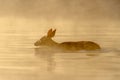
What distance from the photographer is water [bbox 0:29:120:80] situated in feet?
2.46

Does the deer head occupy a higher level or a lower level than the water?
higher

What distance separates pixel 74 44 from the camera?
87 cm

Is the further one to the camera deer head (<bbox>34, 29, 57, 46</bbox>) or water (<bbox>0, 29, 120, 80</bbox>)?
deer head (<bbox>34, 29, 57, 46</bbox>)

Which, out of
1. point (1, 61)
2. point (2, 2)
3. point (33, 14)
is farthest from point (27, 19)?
point (1, 61)

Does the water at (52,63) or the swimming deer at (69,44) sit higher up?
the swimming deer at (69,44)

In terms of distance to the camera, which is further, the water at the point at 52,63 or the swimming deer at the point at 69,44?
the swimming deer at the point at 69,44

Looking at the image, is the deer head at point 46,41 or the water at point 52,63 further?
the deer head at point 46,41

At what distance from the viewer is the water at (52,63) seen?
0.75 m

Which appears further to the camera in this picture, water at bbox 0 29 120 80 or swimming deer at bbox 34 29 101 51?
swimming deer at bbox 34 29 101 51

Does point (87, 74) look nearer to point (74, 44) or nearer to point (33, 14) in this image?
point (74, 44)

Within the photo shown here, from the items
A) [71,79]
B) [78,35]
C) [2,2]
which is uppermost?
[2,2]

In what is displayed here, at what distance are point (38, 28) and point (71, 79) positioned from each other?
1.02 ft

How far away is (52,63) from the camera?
0.81m

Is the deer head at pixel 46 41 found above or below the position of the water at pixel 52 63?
above
